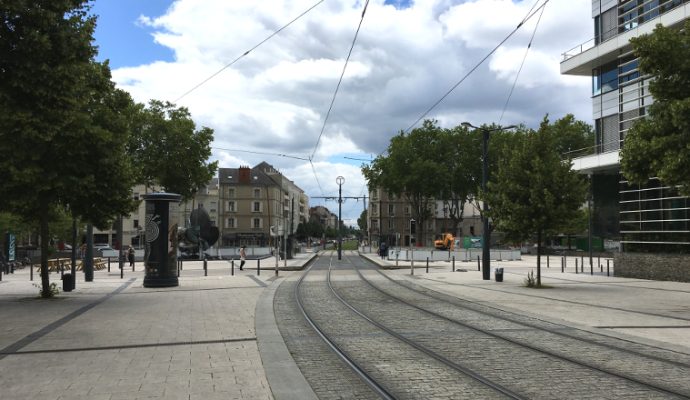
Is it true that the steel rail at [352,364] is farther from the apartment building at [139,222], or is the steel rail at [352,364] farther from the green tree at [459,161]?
the apartment building at [139,222]

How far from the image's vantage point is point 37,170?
1288cm

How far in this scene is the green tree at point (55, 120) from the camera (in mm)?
8969

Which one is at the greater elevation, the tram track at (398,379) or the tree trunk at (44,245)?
the tree trunk at (44,245)

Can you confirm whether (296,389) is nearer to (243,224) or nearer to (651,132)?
(651,132)

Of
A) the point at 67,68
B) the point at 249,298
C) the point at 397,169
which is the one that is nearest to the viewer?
the point at 67,68

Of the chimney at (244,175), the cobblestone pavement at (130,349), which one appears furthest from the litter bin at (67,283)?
the chimney at (244,175)

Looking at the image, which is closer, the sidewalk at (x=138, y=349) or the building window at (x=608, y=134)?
the sidewalk at (x=138, y=349)

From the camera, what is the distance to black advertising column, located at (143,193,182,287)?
772 inches

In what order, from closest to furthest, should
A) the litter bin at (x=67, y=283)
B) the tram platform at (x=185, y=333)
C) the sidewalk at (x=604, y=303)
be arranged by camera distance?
the tram platform at (x=185, y=333) → the sidewalk at (x=604, y=303) → the litter bin at (x=67, y=283)

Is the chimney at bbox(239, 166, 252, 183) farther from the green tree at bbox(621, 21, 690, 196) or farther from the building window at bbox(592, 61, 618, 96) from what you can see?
the green tree at bbox(621, 21, 690, 196)

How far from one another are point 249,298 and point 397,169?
5069 cm

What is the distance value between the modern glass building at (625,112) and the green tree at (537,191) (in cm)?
580

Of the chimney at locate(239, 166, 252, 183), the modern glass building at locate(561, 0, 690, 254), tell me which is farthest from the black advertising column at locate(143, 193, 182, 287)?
the chimney at locate(239, 166, 252, 183)

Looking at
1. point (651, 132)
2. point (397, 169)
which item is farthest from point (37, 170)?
point (397, 169)
